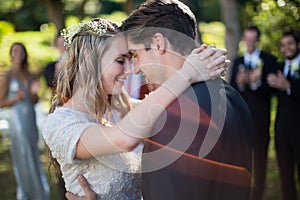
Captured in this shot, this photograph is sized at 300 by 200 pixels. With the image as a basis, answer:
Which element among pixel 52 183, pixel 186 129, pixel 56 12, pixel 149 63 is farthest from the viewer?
pixel 56 12

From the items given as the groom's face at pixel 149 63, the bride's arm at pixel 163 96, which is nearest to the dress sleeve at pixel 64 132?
the bride's arm at pixel 163 96

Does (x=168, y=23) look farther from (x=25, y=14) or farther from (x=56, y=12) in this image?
(x=25, y=14)

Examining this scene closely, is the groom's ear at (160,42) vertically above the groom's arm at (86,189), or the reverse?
the groom's ear at (160,42)

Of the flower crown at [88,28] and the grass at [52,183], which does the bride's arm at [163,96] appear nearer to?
the flower crown at [88,28]

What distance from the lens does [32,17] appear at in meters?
18.5

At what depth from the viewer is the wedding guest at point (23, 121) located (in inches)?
283

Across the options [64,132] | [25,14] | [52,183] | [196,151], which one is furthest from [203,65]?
[25,14]

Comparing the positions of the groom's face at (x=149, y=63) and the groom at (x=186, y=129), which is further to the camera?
the groom's face at (x=149, y=63)

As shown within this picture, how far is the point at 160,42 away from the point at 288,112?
486 cm

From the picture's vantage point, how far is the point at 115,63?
2.98 metres

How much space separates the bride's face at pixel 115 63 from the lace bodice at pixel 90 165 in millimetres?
200

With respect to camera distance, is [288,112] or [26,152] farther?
[26,152]

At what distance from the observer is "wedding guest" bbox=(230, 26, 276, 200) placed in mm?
7660

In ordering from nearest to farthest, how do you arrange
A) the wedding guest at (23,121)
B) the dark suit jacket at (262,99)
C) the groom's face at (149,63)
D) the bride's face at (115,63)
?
the groom's face at (149,63) → the bride's face at (115,63) → the wedding guest at (23,121) → the dark suit jacket at (262,99)
